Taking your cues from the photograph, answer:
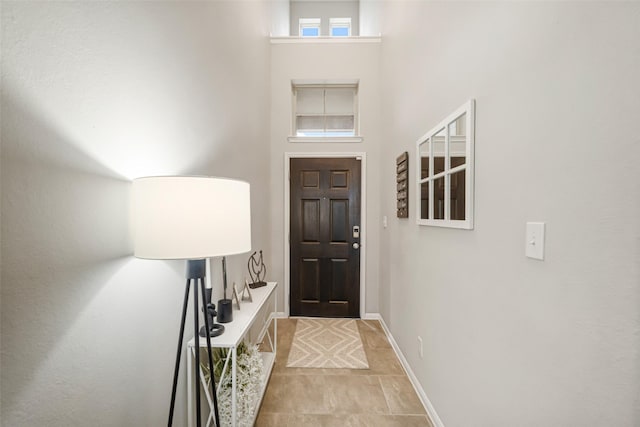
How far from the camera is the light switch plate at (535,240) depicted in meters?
0.88

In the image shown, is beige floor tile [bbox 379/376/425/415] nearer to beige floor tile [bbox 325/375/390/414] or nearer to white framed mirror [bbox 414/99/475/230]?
beige floor tile [bbox 325/375/390/414]

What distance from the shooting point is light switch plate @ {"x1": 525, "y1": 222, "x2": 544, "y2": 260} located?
0.88m

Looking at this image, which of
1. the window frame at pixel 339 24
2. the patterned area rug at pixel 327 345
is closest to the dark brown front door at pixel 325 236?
the patterned area rug at pixel 327 345

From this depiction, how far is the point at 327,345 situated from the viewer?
106 inches

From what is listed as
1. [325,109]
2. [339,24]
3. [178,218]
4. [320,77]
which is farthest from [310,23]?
[178,218]

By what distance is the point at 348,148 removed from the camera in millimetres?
3389

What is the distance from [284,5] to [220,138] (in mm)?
3437

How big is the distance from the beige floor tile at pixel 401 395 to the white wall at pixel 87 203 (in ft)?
4.35

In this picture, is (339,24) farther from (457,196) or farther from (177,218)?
(177,218)

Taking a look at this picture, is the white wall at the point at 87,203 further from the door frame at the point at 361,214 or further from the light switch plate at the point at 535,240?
the door frame at the point at 361,214

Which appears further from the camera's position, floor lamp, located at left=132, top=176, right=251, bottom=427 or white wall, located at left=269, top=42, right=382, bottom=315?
white wall, located at left=269, top=42, right=382, bottom=315

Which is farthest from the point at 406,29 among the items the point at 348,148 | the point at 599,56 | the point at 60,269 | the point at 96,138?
the point at 60,269

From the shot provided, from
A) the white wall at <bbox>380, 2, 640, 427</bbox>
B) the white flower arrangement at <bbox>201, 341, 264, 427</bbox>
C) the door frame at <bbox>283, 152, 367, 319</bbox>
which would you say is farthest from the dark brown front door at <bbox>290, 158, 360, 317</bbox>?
the white flower arrangement at <bbox>201, 341, 264, 427</bbox>

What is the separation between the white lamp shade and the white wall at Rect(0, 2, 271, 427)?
0.36 feet
